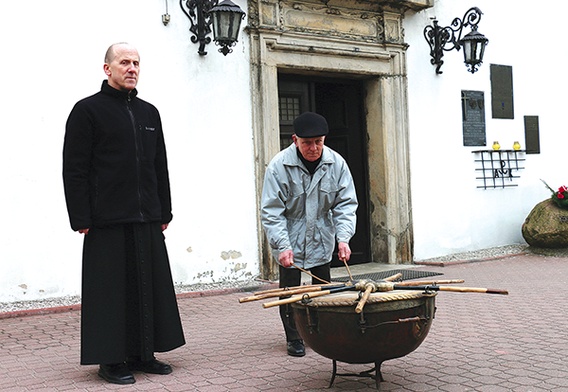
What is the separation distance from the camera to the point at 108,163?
14.9 feet

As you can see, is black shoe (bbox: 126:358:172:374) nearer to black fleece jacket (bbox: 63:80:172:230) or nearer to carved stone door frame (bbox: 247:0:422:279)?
black fleece jacket (bbox: 63:80:172:230)

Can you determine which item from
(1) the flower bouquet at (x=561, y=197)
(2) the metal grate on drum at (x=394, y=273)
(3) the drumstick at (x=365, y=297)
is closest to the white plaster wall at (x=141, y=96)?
(2) the metal grate on drum at (x=394, y=273)

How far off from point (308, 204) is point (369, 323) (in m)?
1.51

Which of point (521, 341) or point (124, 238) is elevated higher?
point (124, 238)

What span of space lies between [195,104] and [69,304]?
2711 mm

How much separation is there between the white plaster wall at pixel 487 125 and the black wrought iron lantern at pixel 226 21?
10.9 ft

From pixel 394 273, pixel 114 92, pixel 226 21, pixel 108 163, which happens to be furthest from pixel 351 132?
pixel 108 163

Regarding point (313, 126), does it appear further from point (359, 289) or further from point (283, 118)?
point (283, 118)

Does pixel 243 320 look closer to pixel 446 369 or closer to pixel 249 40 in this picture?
pixel 446 369

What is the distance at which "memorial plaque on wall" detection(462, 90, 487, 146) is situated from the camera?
1125cm

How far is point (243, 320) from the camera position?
655 centimetres

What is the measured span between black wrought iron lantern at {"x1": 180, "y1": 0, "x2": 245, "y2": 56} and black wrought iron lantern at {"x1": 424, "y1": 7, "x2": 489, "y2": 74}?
363cm

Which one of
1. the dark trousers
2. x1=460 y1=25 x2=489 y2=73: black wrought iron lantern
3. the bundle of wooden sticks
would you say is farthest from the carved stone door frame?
the bundle of wooden sticks

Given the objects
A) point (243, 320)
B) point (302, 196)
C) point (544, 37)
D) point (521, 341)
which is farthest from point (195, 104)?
point (544, 37)
